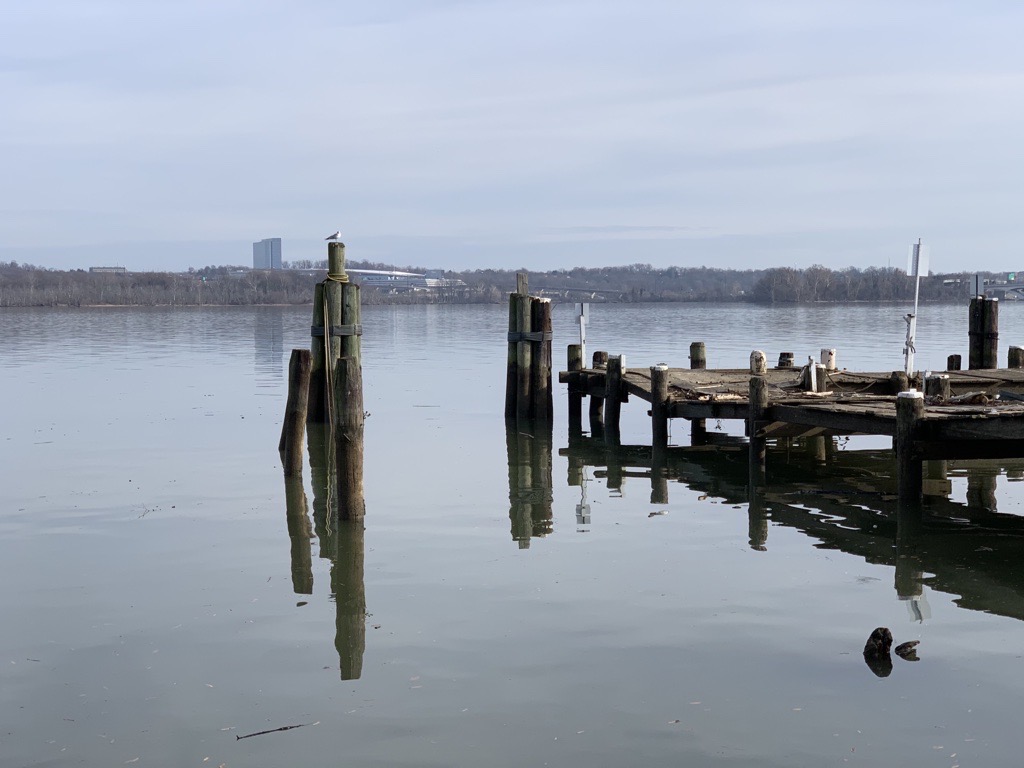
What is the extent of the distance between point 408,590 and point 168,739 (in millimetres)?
3859

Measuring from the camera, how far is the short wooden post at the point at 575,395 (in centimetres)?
2503

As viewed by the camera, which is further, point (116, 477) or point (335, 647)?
point (116, 477)

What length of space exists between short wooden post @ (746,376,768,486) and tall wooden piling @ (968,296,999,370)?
9333 millimetres

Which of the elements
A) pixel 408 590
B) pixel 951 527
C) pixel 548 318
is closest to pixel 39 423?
pixel 548 318

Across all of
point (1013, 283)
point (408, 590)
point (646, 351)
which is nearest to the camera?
point (408, 590)

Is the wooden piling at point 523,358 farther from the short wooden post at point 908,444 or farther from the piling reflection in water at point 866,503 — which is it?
the short wooden post at point 908,444

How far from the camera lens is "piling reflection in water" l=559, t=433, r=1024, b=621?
1216 centimetres

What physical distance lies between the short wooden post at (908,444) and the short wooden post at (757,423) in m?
3.06

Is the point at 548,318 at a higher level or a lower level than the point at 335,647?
higher

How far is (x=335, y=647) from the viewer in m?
9.92

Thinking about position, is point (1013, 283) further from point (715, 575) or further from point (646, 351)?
point (715, 575)

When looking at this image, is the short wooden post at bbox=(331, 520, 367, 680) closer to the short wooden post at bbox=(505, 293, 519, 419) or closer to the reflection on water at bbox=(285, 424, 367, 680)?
the reflection on water at bbox=(285, 424, 367, 680)

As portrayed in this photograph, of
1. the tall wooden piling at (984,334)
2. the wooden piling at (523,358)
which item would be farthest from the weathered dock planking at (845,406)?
the tall wooden piling at (984,334)

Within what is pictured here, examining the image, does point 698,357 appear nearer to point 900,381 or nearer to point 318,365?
point 900,381
